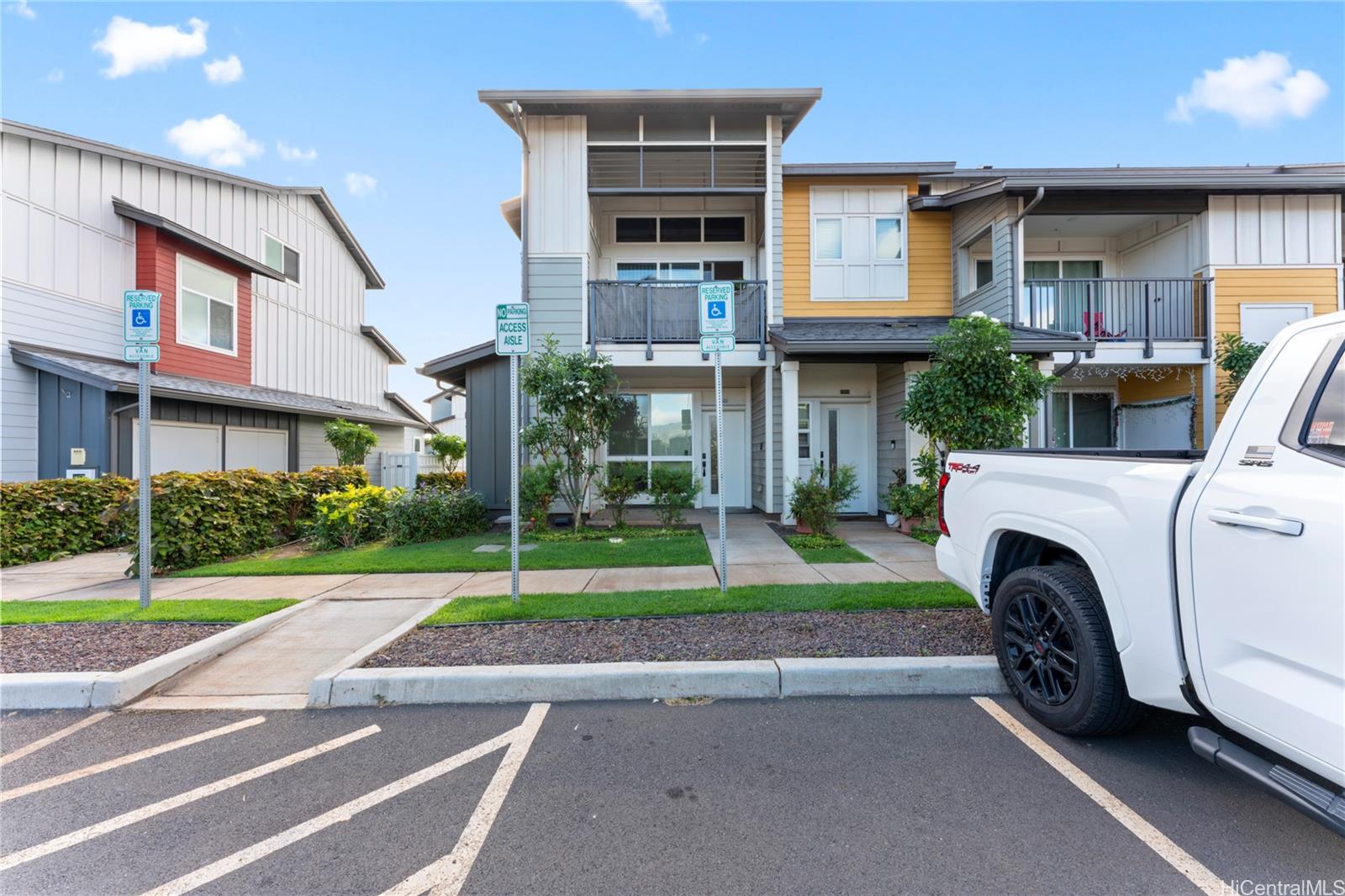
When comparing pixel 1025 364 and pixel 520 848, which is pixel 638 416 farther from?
pixel 520 848

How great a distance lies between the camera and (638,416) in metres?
11.9

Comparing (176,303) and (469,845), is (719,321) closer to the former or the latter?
(469,845)

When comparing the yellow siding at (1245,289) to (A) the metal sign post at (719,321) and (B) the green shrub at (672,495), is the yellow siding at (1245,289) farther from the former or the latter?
(A) the metal sign post at (719,321)

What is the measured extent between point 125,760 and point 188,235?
42.2 feet

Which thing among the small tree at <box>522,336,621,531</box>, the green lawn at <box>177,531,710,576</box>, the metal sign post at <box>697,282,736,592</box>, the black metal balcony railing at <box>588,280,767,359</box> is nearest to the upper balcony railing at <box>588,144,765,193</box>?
the black metal balcony railing at <box>588,280,767,359</box>

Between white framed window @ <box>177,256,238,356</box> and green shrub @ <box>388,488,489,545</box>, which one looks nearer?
green shrub @ <box>388,488,489,545</box>

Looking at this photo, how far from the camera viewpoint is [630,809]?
2.52 m

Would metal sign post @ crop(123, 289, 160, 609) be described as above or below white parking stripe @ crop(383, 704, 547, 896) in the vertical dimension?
above

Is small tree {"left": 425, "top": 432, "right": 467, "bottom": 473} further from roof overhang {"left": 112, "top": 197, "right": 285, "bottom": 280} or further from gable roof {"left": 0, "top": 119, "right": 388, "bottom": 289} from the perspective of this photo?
roof overhang {"left": 112, "top": 197, "right": 285, "bottom": 280}

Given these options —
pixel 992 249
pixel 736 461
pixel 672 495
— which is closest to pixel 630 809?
pixel 672 495

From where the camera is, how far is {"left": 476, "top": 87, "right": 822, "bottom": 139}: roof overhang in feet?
32.2

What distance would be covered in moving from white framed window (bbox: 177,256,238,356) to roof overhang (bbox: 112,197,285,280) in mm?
445

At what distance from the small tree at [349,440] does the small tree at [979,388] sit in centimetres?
1417

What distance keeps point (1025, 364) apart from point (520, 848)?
27.1 feet
